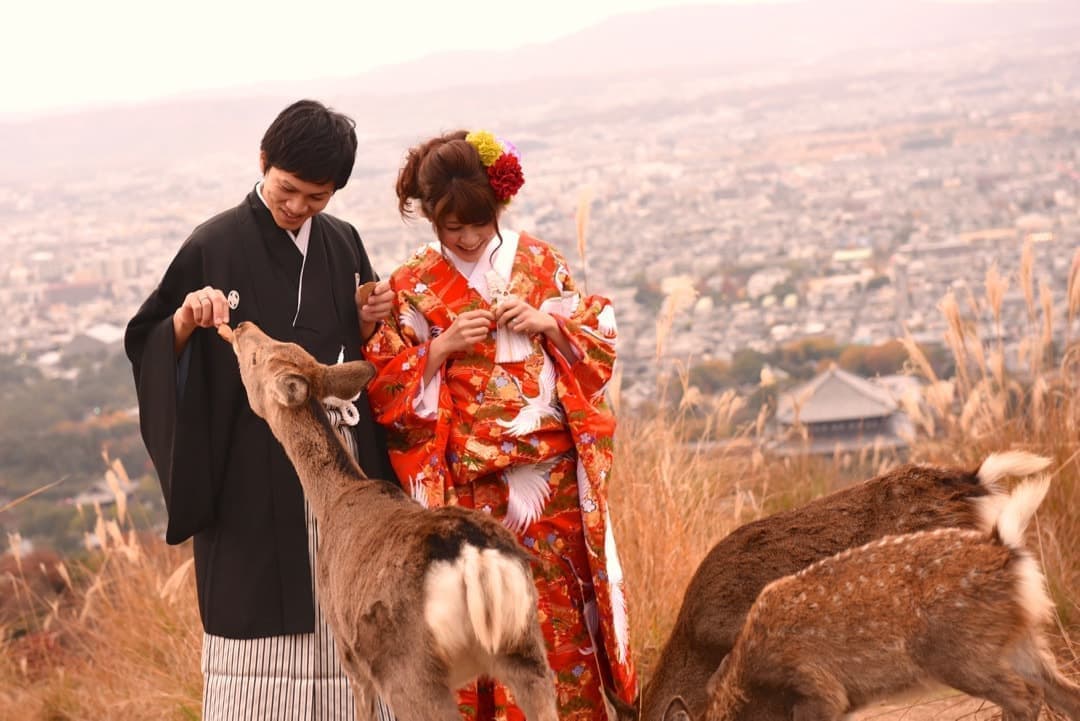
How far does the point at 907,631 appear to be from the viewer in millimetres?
3369

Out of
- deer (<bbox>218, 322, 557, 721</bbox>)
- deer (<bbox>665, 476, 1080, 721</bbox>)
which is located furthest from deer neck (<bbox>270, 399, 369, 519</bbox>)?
deer (<bbox>665, 476, 1080, 721</bbox>)

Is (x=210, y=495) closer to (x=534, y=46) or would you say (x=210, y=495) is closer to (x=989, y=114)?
(x=989, y=114)

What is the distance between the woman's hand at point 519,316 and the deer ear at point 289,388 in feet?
2.43

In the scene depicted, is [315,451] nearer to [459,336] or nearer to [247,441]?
[247,441]

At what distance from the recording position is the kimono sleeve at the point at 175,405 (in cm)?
411

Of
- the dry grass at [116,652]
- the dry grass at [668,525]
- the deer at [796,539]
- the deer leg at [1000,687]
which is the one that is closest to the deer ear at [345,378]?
the deer at [796,539]

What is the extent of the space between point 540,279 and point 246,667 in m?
1.64

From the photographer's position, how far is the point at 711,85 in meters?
47.4

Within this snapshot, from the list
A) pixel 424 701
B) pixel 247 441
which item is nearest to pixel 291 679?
pixel 247 441

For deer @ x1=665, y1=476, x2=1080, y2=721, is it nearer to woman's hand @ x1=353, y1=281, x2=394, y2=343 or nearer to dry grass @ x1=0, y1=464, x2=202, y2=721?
woman's hand @ x1=353, y1=281, x2=394, y2=343

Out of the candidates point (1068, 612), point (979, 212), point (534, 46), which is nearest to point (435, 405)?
point (1068, 612)

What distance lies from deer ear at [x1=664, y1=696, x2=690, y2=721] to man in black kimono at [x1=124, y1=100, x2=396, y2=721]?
1.13m

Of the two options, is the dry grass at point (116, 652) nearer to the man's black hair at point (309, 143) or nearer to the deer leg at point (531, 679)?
the man's black hair at point (309, 143)

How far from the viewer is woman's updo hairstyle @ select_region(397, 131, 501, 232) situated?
4207mm
